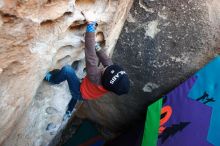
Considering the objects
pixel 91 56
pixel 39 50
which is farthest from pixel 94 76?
pixel 39 50

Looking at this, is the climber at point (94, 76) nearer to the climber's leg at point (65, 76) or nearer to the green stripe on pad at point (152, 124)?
the climber's leg at point (65, 76)

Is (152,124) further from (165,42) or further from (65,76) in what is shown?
(65,76)

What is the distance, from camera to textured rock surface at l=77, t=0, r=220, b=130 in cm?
191

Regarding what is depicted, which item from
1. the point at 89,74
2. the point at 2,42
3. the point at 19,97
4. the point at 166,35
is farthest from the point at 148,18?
the point at 2,42

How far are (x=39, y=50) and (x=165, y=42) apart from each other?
93 centimetres

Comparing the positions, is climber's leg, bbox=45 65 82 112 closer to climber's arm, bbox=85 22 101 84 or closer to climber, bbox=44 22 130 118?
climber, bbox=44 22 130 118

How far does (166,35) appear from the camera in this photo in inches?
78.1

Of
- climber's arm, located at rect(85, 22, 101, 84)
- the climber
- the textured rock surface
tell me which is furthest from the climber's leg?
the textured rock surface

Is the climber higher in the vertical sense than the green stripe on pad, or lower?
higher

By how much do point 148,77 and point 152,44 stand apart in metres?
0.24

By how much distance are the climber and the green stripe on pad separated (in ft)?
1.86

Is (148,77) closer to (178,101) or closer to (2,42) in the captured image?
(178,101)

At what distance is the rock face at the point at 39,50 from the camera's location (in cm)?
113

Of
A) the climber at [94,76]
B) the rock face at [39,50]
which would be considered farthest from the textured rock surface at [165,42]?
the climber at [94,76]
